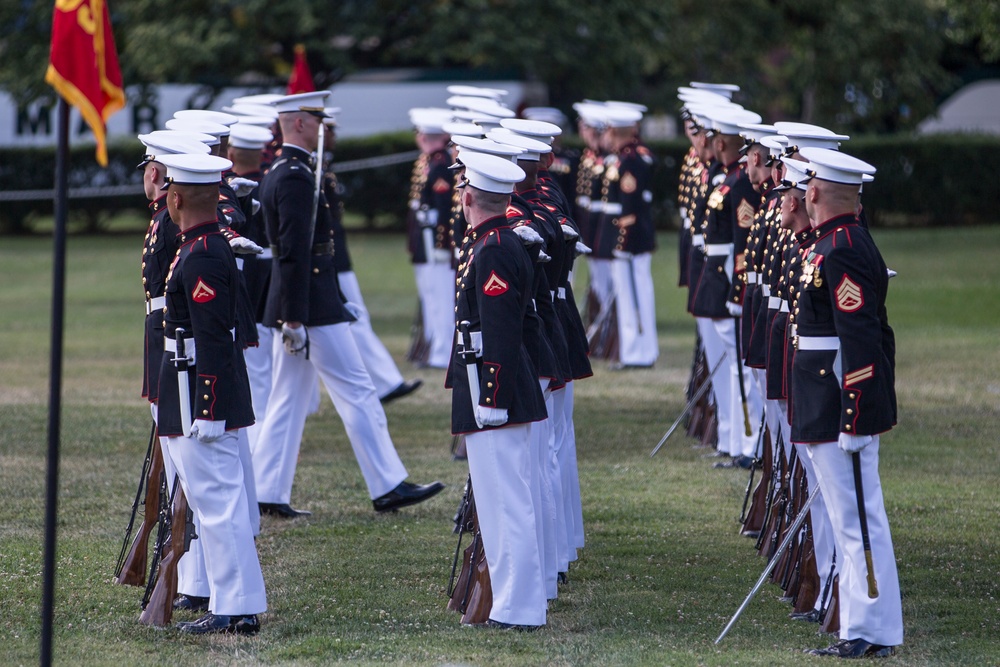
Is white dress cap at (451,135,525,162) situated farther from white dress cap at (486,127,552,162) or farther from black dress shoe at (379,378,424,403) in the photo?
black dress shoe at (379,378,424,403)

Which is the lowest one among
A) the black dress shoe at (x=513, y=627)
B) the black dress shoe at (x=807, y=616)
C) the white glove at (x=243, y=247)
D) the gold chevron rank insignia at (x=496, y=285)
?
the black dress shoe at (x=513, y=627)

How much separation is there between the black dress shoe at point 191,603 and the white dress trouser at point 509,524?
1376mm

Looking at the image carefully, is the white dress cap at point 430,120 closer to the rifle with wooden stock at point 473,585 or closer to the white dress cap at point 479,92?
the white dress cap at point 479,92

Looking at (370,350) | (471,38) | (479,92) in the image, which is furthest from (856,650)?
(471,38)

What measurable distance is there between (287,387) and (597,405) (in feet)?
13.7

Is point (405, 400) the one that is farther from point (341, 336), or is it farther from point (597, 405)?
point (341, 336)

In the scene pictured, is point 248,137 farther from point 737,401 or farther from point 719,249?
point 737,401

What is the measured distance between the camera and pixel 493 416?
6.02 meters

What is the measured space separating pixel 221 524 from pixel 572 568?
2.08 metres

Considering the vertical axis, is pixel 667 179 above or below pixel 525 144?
below

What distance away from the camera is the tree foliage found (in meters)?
29.2

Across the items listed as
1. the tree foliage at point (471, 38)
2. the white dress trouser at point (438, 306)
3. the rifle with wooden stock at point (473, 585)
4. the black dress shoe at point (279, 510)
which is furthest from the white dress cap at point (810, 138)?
the tree foliage at point (471, 38)

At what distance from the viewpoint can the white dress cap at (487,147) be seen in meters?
6.45

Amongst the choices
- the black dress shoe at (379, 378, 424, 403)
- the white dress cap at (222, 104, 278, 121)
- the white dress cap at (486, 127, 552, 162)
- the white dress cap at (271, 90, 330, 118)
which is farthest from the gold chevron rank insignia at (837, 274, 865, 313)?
the black dress shoe at (379, 378, 424, 403)
